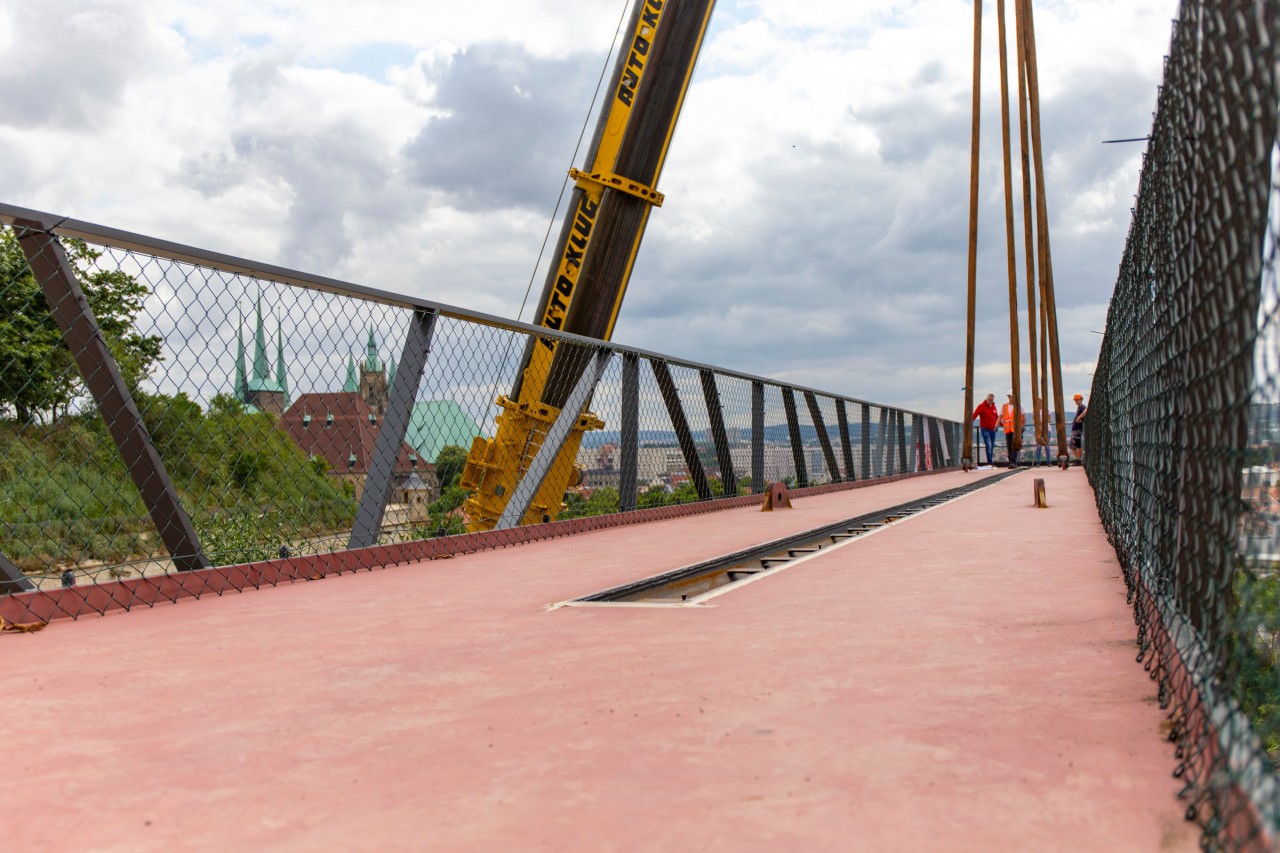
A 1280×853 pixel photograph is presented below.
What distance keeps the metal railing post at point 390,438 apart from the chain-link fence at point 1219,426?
3.95m

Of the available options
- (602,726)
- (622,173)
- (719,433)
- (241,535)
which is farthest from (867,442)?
(602,726)

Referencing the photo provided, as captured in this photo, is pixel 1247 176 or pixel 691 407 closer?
pixel 1247 176

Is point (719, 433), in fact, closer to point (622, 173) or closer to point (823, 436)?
point (622, 173)

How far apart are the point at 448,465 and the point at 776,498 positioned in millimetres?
4633

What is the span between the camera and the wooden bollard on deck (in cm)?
1073

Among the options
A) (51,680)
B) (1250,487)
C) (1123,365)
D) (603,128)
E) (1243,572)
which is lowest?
(51,680)

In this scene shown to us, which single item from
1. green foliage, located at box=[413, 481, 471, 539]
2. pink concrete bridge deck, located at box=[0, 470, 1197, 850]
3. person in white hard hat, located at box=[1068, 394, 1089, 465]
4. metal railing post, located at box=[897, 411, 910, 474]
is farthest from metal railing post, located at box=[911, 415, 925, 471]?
pink concrete bridge deck, located at box=[0, 470, 1197, 850]

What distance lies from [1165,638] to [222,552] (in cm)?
422

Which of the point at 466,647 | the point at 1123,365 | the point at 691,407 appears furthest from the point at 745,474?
the point at 466,647

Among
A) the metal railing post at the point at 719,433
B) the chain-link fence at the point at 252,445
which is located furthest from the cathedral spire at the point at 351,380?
the metal railing post at the point at 719,433

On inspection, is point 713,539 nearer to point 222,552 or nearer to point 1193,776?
point 222,552

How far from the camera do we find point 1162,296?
2.81 metres

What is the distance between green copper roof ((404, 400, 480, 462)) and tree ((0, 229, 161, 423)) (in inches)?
56.3

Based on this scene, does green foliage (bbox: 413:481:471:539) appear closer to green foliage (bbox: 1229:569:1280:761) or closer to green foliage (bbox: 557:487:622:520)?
green foliage (bbox: 557:487:622:520)
